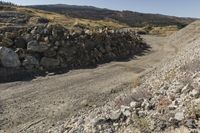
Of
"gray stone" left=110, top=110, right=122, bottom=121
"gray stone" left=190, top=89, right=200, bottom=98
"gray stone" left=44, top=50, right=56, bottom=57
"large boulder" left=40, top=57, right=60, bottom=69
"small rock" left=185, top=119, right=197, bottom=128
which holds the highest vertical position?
"gray stone" left=190, top=89, right=200, bottom=98

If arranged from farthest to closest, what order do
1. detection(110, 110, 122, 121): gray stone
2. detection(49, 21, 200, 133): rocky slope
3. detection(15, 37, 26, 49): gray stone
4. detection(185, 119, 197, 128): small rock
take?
detection(15, 37, 26, 49): gray stone
detection(110, 110, 122, 121): gray stone
detection(49, 21, 200, 133): rocky slope
detection(185, 119, 197, 128): small rock

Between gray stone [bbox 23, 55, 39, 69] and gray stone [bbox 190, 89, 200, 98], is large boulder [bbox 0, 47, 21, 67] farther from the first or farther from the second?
gray stone [bbox 190, 89, 200, 98]

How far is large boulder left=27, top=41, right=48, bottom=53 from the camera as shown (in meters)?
30.1

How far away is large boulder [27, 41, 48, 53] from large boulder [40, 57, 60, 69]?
1.03 metres

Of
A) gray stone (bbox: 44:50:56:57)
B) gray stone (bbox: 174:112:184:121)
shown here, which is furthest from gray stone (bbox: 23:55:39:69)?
gray stone (bbox: 174:112:184:121)

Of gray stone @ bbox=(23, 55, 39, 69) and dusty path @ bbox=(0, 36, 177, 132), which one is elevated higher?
gray stone @ bbox=(23, 55, 39, 69)

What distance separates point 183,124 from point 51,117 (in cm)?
830

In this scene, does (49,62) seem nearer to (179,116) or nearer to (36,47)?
(36,47)

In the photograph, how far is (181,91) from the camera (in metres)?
13.9

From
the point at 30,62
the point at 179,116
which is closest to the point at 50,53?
the point at 30,62

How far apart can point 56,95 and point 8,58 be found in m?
8.13

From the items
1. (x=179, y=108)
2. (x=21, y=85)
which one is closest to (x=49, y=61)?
(x=21, y=85)

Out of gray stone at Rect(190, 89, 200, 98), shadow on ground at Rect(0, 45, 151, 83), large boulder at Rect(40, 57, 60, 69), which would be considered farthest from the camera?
large boulder at Rect(40, 57, 60, 69)

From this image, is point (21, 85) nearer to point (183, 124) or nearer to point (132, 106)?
point (132, 106)
